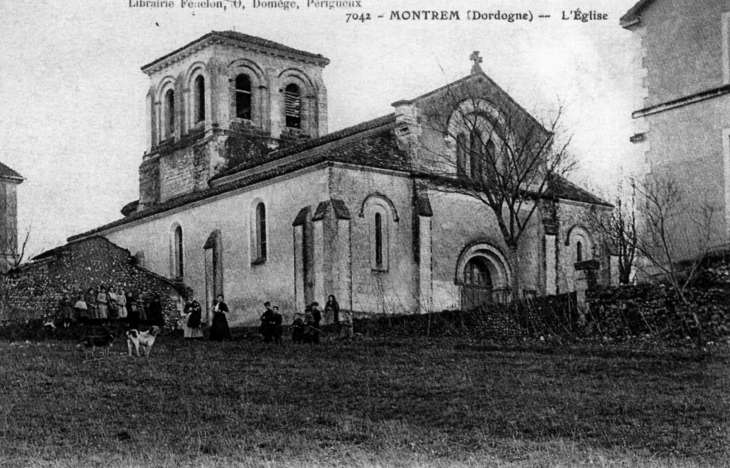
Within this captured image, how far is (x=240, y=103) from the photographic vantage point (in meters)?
45.8

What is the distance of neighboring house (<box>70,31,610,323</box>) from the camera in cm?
3528

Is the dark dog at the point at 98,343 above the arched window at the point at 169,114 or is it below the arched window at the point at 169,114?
below

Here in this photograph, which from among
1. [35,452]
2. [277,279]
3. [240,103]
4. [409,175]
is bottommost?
[35,452]

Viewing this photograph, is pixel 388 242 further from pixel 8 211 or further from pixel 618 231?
pixel 8 211

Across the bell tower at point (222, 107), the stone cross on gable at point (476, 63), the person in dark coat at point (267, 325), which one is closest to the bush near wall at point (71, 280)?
the person in dark coat at point (267, 325)

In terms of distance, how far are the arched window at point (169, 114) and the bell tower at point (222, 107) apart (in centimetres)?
4

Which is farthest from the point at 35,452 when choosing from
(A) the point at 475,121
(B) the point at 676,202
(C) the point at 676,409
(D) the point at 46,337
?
(A) the point at 475,121

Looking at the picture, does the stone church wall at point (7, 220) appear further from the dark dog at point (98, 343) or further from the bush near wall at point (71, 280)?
the dark dog at point (98, 343)

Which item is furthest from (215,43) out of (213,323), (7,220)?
(213,323)

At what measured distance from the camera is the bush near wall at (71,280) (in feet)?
105

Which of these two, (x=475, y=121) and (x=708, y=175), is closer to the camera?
(x=708, y=175)

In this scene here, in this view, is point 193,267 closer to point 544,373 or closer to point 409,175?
point 409,175

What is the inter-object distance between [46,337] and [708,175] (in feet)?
53.3

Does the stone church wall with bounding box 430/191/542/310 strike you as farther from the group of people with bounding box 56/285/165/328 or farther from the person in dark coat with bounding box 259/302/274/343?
the person in dark coat with bounding box 259/302/274/343
